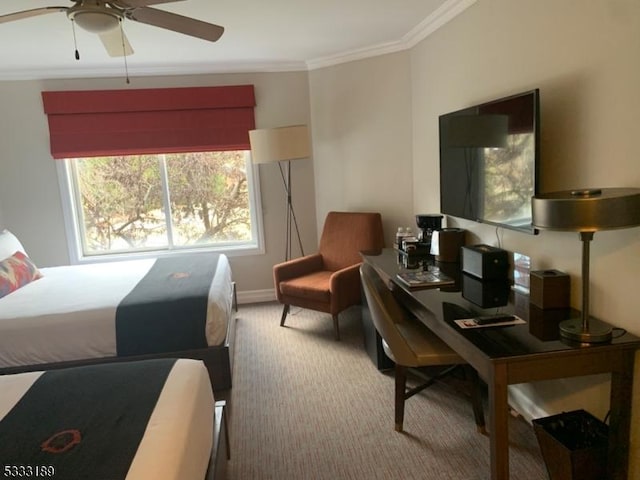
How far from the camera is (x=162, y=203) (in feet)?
14.3

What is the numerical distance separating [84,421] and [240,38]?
2850mm

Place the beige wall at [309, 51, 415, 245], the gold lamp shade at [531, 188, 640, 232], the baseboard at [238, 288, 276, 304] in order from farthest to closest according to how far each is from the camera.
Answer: the baseboard at [238, 288, 276, 304], the beige wall at [309, 51, 415, 245], the gold lamp shade at [531, 188, 640, 232]

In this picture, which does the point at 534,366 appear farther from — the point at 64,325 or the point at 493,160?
the point at 64,325

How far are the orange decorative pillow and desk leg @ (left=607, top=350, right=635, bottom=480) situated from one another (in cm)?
346

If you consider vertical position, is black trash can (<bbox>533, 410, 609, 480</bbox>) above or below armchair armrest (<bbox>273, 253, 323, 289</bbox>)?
below

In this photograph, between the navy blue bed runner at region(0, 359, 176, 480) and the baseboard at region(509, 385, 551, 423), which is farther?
the baseboard at region(509, 385, 551, 423)

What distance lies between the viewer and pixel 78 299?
2746 millimetres

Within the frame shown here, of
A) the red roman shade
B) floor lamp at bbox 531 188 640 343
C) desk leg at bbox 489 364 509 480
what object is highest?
the red roman shade

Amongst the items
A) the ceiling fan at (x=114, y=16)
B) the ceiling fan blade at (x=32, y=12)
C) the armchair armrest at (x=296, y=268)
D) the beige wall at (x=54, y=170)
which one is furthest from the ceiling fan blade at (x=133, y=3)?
the beige wall at (x=54, y=170)

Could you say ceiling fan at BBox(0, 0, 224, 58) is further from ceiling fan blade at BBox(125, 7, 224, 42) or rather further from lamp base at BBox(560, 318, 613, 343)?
lamp base at BBox(560, 318, 613, 343)

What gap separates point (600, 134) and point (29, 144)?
449 cm

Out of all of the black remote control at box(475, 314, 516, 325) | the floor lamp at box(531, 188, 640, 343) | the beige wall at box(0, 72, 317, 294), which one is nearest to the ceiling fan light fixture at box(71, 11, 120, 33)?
the floor lamp at box(531, 188, 640, 343)

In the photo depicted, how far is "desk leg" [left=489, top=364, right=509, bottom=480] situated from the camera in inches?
58.2

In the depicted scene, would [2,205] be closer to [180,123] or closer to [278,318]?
[180,123]
